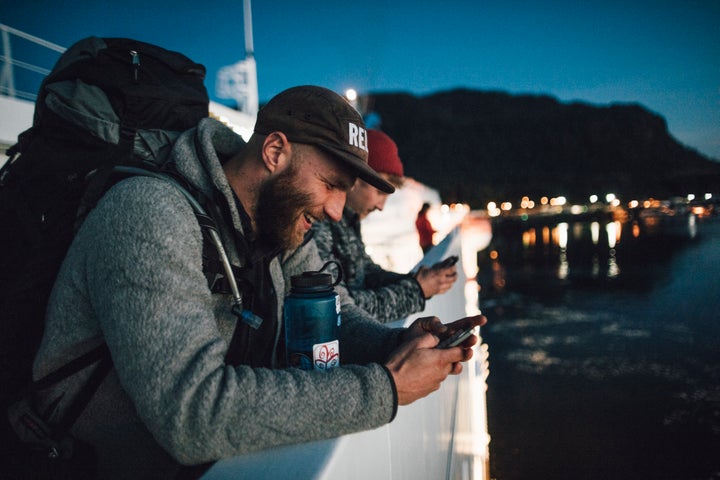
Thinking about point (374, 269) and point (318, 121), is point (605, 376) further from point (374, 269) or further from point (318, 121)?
point (318, 121)

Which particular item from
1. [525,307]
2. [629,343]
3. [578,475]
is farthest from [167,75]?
[525,307]

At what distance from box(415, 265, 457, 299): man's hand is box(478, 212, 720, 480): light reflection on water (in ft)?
8.21

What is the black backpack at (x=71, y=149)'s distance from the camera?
1.39 metres

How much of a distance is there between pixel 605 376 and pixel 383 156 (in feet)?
16.9

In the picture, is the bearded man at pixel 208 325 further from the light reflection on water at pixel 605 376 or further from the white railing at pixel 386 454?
the light reflection on water at pixel 605 376

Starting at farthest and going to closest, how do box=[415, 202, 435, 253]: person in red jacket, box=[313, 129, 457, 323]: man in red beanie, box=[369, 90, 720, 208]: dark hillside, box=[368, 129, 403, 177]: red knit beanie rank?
box=[369, 90, 720, 208]: dark hillside → box=[415, 202, 435, 253]: person in red jacket → box=[368, 129, 403, 177]: red knit beanie → box=[313, 129, 457, 323]: man in red beanie

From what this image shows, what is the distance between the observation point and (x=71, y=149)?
5.87 feet

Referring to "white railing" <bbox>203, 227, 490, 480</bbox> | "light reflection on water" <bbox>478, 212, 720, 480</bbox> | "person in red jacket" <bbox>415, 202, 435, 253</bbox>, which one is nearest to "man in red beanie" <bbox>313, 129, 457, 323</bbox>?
"white railing" <bbox>203, 227, 490, 480</bbox>

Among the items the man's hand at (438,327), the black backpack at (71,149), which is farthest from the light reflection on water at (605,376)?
the black backpack at (71,149)

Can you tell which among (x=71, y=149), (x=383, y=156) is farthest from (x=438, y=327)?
(x=383, y=156)

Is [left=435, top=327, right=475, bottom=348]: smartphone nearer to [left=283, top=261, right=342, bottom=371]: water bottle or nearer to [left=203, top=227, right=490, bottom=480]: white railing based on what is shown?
[left=203, top=227, right=490, bottom=480]: white railing

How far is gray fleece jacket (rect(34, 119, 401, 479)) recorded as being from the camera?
3.67 ft

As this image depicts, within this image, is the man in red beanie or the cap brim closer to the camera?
the cap brim

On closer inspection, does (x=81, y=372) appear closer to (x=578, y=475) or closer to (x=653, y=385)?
(x=578, y=475)
